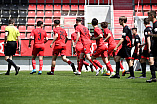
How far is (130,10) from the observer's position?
65.4 feet

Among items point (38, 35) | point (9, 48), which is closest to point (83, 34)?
point (38, 35)

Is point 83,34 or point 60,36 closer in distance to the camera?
point 83,34

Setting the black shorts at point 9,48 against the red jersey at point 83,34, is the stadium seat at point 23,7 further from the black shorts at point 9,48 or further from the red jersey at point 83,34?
the red jersey at point 83,34

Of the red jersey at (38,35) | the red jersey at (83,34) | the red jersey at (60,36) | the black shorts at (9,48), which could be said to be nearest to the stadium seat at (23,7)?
the red jersey at (38,35)

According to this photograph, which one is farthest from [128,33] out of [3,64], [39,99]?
[3,64]

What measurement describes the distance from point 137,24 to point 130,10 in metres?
5.47

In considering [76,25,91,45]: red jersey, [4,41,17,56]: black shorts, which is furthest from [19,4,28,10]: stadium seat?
[76,25,91,45]: red jersey

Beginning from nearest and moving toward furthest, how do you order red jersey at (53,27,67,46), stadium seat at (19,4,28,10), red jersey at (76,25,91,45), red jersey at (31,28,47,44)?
1. red jersey at (76,25,91,45)
2. red jersey at (53,27,67,46)
3. red jersey at (31,28,47,44)
4. stadium seat at (19,4,28,10)

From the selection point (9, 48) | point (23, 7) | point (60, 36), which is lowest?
point (9, 48)

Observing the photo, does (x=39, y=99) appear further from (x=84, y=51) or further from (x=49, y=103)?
(x=84, y=51)

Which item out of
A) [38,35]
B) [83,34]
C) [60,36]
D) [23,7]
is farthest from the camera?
[23,7]

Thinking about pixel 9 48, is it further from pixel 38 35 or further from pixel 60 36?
pixel 60 36

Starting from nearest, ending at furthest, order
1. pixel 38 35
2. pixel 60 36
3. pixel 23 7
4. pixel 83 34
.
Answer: pixel 83 34
pixel 60 36
pixel 38 35
pixel 23 7

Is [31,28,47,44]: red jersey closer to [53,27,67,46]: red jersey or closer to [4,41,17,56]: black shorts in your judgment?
[53,27,67,46]: red jersey
